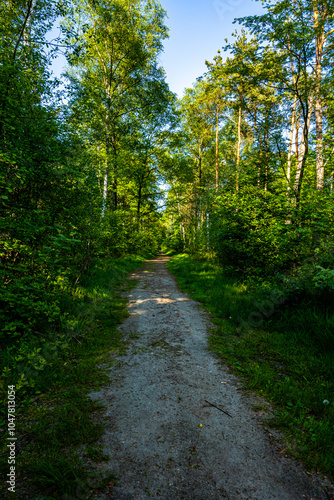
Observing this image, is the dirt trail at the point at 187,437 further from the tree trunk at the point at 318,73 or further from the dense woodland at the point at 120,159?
the tree trunk at the point at 318,73

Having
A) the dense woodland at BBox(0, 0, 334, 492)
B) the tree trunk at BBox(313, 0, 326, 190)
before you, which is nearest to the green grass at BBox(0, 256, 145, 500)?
the dense woodland at BBox(0, 0, 334, 492)

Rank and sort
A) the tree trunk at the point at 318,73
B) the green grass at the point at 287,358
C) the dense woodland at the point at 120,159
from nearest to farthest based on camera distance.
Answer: the green grass at the point at 287,358, the dense woodland at the point at 120,159, the tree trunk at the point at 318,73

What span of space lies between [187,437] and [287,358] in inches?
92.4

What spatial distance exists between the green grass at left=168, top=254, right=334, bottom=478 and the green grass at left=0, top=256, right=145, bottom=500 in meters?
2.03

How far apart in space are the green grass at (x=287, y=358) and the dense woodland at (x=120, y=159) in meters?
0.23

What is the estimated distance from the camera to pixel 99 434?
2.23m

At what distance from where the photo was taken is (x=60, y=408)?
254 centimetres

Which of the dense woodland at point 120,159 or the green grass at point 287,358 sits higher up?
the dense woodland at point 120,159

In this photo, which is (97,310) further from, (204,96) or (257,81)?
(204,96)

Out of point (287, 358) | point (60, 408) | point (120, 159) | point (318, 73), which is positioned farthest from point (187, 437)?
point (120, 159)

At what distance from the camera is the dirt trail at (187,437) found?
1800mm

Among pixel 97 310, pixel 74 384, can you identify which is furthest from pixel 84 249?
pixel 74 384

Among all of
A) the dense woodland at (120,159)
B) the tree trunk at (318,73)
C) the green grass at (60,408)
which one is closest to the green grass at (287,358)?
the dense woodland at (120,159)

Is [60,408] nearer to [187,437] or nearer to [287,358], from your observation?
[187,437]
